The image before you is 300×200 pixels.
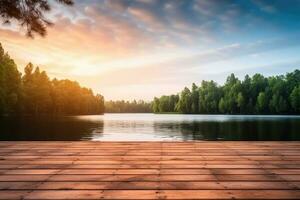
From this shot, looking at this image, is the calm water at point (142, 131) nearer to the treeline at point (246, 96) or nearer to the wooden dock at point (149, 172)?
the wooden dock at point (149, 172)

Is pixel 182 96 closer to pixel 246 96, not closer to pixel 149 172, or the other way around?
pixel 246 96

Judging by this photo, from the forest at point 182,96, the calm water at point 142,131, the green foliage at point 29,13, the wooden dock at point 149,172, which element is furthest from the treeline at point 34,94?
the wooden dock at point 149,172

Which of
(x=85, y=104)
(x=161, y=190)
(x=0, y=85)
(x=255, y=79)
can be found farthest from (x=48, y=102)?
(x=161, y=190)

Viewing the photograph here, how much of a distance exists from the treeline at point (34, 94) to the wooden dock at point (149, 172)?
4941 centimetres

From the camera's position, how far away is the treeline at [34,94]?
206 feet

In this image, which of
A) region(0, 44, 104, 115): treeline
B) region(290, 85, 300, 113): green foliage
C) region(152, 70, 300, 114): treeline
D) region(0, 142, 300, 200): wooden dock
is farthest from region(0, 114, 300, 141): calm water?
region(152, 70, 300, 114): treeline

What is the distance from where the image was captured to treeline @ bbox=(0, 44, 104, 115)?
6282cm

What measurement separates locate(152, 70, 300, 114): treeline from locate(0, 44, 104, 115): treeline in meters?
49.5

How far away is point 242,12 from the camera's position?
27.0m

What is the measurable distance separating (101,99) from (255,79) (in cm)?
8497

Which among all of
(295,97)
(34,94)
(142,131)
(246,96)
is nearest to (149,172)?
(142,131)

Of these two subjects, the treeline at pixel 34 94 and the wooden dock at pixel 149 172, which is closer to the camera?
the wooden dock at pixel 149 172

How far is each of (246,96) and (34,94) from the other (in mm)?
80432

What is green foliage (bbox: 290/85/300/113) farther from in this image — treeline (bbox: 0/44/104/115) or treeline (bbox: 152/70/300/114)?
treeline (bbox: 0/44/104/115)
